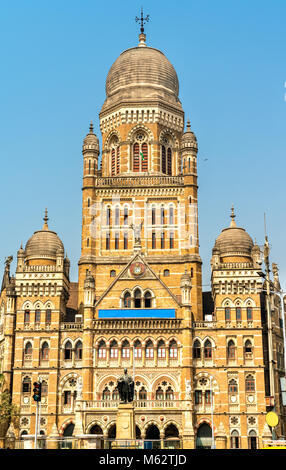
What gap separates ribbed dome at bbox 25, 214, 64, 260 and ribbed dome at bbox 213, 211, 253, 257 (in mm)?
17305

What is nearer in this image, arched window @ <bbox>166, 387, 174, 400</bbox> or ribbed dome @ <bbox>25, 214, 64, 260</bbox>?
arched window @ <bbox>166, 387, 174, 400</bbox>

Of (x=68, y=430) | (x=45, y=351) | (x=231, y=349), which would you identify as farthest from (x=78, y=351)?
(x=231, y=349)

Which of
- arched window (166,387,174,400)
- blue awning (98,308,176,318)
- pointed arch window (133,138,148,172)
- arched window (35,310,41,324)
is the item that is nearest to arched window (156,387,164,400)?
arched window (166,387,174,400)

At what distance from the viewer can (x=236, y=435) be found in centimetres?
6838

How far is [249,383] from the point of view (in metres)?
69.6

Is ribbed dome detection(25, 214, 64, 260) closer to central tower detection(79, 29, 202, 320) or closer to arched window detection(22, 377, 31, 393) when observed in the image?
central tower detection(79, 29, 202, 320)

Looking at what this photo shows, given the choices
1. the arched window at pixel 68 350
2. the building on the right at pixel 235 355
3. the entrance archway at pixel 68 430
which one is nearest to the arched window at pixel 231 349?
the building on the right at pixel 235 355

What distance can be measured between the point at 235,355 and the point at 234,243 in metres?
12.4

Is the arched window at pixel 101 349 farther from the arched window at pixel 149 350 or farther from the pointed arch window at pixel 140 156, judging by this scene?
the pointed arch window at pixel 140 156

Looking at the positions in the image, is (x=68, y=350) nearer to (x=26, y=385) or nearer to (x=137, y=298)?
(x=26, y=385)

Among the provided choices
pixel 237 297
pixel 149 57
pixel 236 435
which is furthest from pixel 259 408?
pixel 149 57

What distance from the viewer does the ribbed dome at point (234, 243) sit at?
247 ft

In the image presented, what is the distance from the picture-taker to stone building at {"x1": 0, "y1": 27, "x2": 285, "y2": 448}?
68.5 meters
